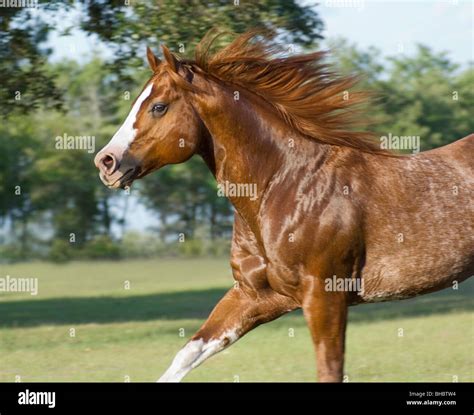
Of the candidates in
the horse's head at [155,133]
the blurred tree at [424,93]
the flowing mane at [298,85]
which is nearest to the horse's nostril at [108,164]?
the horse's head at [155,133]

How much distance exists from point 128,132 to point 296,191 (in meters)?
1.06

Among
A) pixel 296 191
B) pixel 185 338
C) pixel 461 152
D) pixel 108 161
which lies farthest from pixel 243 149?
pixel 185 338

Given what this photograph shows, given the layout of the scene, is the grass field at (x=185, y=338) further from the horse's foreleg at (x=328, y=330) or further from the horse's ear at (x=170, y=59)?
the horse's ear at (x=170, y=59)

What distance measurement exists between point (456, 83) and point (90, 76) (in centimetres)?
1392

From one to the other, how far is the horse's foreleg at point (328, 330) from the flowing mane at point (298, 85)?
3.45 feet

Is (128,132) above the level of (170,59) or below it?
below

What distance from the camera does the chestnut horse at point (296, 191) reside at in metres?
5.17

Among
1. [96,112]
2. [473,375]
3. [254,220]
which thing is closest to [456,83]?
[96,112]

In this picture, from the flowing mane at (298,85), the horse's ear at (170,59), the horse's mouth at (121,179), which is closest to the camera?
the horse's mouth at (121,179)

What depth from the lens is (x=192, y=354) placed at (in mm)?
5383

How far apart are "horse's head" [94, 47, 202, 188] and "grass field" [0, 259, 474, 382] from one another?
291 centimetres

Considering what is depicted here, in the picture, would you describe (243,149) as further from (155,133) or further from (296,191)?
(155,133)
